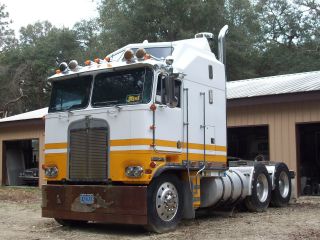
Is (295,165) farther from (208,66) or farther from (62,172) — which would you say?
(62,172)

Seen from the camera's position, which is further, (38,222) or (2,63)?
(2,63)

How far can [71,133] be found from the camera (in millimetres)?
10461

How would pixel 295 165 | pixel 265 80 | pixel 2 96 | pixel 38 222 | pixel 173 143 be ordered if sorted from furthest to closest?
pixel 2 96, pixel 265 80, pixel 295 165, pixel 38 222, pixel 173 143

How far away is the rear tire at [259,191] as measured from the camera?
13.2m

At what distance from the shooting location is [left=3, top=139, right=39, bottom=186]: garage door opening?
26.4 metres

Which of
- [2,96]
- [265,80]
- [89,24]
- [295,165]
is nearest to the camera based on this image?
[295,165]


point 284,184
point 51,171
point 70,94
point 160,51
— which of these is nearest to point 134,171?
point 51,171

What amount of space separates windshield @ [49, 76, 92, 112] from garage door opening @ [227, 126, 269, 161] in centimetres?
1333

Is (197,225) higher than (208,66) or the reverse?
the reverse

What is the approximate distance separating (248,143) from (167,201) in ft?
47.2

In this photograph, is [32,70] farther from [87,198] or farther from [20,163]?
[87,198]

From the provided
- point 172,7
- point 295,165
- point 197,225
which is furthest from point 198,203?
point 172,7

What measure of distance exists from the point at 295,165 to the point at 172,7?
87.6 feet

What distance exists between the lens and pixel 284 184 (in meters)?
14.9
